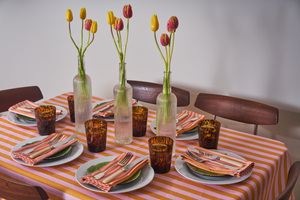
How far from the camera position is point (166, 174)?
91cm

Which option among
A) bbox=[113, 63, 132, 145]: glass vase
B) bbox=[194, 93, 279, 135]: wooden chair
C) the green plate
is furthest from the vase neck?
bbox=[194, 93, 279, 135]: wooden chair

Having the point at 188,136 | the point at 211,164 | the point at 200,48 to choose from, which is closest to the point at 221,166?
→ the point at 211,164

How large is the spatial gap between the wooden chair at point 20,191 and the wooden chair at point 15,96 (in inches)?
36.5

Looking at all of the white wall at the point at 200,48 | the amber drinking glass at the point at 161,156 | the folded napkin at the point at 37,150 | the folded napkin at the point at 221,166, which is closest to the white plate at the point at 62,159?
the folded napkin at the point at 37,150

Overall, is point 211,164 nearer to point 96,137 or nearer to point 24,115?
point 96,137

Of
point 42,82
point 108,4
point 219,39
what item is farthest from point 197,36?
point 42,82

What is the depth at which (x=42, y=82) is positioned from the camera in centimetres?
276

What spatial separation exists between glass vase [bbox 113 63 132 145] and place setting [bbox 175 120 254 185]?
23 centimetres

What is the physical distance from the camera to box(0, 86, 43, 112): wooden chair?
5.34ft

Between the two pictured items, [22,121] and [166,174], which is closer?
[166,174]

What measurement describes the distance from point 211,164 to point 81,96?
1.81 feet

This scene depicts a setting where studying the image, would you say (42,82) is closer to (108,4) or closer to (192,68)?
(108,4)

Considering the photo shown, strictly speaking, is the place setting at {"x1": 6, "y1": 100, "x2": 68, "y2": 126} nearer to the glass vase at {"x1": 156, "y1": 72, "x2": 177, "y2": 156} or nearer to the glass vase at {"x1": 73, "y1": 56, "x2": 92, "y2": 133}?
the glass vase at {"x1": 73, "y1": 56, "x2": 92, "y2": 133}

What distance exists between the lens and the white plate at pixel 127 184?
80cm
